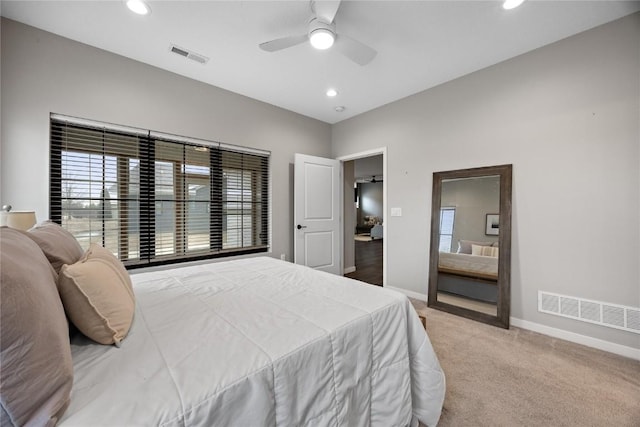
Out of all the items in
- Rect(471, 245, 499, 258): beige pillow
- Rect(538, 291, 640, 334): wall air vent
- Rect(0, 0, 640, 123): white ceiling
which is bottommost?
Rect(538, 291, 640, 334): wall air vent

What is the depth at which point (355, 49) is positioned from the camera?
204 centimetres

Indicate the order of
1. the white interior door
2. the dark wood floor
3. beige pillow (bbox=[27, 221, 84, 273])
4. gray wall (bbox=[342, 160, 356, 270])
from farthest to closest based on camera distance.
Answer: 1. gray wall (bbox=[342, 160, 356, 270])
2. the dark wood floor
3. the white interior door
4. beige pillow (bbox=[27, 221, 84, 273])

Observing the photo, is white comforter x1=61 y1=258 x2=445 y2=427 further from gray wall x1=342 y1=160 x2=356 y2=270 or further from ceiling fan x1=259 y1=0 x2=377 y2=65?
gray wall x1=342 y1=160 x2=356 y2=270

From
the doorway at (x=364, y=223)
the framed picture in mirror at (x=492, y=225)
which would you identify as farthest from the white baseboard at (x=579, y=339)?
the doorway at (x=364, y=223)

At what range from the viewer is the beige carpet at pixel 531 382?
4.82 ft

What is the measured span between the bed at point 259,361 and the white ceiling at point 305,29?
2037 millimetres

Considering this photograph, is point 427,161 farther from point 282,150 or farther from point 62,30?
point 62,30

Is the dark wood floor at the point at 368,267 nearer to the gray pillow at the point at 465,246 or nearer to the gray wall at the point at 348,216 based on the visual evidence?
the gray wall at the point at 348,216

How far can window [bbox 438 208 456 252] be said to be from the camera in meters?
3.02

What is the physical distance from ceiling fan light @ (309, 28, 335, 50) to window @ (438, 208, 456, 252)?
7.19 feet

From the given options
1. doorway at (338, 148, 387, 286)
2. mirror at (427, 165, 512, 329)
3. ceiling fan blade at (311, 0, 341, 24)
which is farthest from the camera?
doorway at (338, 148, 387, 286)

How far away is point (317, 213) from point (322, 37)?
248 cm

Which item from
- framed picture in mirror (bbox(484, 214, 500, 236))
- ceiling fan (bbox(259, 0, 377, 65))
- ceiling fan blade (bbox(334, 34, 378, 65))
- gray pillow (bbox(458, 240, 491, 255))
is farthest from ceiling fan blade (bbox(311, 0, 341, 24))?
gray pillow (bbox(458, 240, 491, 255))

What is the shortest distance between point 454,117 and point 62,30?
3.87 meters
